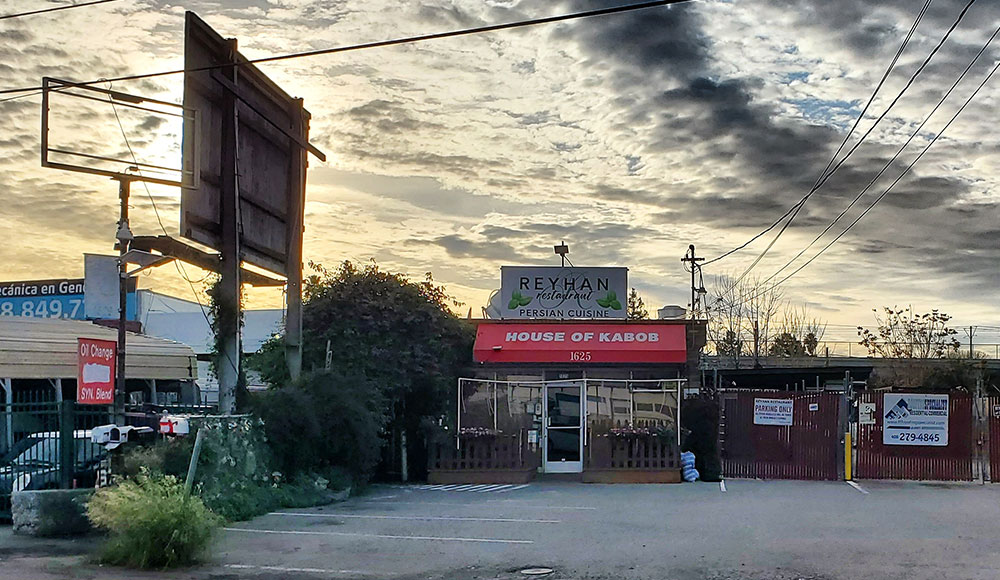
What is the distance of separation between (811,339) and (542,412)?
1851 inches

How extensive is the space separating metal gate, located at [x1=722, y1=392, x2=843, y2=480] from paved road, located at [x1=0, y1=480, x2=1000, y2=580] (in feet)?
11.3

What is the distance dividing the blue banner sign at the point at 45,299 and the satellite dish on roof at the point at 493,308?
22.6 m

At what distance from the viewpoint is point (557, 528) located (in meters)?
14.0

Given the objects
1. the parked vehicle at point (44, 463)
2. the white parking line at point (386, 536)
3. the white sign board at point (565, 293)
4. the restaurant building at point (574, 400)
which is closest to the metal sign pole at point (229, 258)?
the parked vehicle at point (44, 463)

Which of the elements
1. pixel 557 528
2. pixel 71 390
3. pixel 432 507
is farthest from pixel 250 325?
pixel 557 528

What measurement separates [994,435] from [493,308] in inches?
483

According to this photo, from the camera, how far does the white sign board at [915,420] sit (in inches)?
891

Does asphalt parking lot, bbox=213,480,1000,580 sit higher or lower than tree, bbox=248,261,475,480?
lower

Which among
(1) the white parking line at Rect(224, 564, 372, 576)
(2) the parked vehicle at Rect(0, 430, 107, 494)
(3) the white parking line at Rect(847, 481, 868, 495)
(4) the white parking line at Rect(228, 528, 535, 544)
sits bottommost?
(3) the white parking line at Rect(847, 481, 868, 495)

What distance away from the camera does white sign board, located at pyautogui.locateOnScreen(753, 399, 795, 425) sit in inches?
903

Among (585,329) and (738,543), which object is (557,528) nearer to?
(738,543)

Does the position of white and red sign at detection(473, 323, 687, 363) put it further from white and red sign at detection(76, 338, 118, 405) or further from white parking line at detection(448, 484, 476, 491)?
white and red sign at detection(76, 338, 118, 405)

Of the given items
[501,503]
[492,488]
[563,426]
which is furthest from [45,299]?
[501,503]

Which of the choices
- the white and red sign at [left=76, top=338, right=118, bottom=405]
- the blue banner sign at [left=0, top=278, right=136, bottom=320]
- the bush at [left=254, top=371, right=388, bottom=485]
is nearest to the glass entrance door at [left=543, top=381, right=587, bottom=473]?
the bush at [left=254, top=371, right=388, bottom=485]
